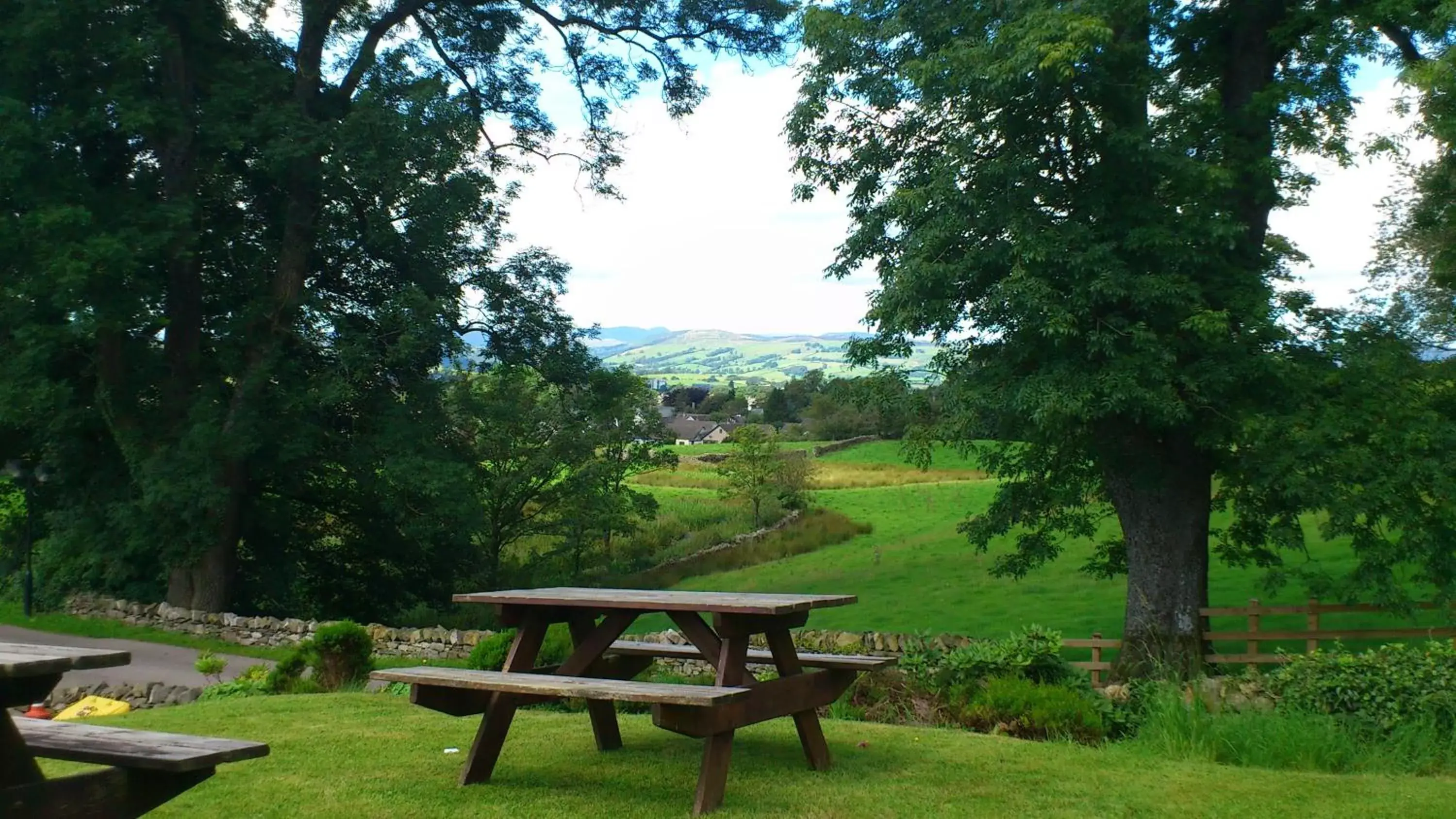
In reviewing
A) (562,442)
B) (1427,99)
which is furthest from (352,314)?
(1427,99)

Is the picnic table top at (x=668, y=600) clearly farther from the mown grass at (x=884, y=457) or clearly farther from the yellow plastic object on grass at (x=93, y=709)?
the mown grass at (x=884, y=457)

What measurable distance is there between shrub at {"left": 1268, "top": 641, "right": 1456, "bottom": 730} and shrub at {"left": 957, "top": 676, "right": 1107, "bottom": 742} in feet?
5.62

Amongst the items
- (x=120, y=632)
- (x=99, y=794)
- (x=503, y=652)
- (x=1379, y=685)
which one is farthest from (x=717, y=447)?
(x=99, y=794)

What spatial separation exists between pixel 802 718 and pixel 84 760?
385cm

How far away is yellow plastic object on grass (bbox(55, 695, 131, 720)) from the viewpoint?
35.0ft

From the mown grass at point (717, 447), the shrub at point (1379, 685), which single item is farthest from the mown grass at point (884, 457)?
the shrub at point (1379, 685)

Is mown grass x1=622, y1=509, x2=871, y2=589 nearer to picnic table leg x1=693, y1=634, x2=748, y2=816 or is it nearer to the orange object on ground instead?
the orange object on ground

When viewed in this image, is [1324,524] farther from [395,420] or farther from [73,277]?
[73,277]

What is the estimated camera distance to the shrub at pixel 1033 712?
804 centimetres

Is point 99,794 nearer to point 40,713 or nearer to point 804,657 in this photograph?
point 804,657

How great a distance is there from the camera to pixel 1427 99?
46.1 feet

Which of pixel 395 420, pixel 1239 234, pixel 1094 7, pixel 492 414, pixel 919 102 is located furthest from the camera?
pixel 492 414

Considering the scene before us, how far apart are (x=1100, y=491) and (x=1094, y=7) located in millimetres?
7672

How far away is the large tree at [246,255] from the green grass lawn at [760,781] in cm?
1223
